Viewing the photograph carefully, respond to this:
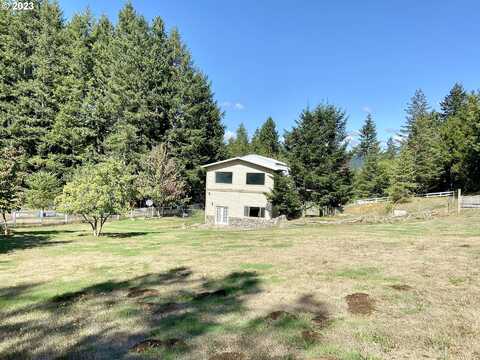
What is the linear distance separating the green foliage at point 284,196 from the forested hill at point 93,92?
17.5 metres

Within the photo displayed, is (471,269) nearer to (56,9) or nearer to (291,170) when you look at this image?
(291,170)

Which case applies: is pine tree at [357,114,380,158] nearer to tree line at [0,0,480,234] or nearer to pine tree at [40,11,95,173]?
tree line at [0,0,480,234]

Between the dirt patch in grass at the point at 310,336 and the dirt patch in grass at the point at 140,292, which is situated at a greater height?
the dirt patch in grass at the point at 310,336

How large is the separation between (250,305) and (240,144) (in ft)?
237

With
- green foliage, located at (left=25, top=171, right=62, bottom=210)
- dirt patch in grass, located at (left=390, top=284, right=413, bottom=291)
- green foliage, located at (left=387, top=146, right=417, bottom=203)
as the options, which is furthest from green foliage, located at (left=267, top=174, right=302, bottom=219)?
dirt patch in grass, located at (left=390, top=284, right=413, bottom=291)

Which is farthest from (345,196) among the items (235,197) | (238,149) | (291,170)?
(238,149)

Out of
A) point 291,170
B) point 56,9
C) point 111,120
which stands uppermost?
point 56,9

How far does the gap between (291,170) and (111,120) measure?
2746 cm

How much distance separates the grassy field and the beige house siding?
69.5 feet

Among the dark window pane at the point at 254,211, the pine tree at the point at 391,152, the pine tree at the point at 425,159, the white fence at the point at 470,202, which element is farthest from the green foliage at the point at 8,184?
the pine tree at the point at 391,152

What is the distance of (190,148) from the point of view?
153ft

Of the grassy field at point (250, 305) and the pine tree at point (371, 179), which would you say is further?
the pine tree at point (371, 179)

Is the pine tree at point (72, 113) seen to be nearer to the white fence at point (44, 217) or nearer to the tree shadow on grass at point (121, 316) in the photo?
the white fence at point (44, 217)

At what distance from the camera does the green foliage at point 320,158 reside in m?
33.9
